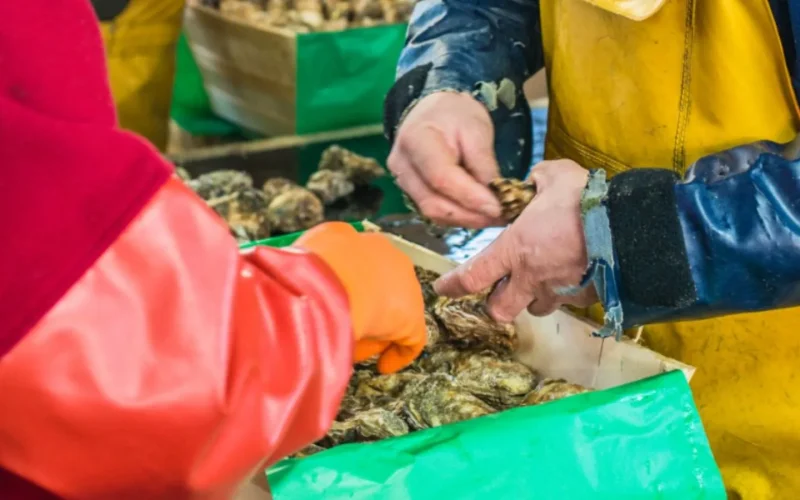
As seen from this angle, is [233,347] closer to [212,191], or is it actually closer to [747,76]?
[747,76]

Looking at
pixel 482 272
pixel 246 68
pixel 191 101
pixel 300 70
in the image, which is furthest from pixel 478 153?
pixel 191 101

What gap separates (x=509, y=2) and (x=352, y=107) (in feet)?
3.68

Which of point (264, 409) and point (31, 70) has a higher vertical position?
point (31, 70)

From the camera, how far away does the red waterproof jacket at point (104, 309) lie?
52cm

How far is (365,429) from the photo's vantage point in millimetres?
933

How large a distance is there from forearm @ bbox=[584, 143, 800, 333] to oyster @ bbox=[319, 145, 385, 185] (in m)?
1.13

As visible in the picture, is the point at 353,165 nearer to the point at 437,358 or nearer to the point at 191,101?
the point at 437,358

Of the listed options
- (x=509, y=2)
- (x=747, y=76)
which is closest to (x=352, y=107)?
(x=509, y=2)

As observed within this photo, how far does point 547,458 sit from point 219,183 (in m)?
1.17

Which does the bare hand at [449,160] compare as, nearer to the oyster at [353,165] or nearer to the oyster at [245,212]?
the oyster at [245,212]

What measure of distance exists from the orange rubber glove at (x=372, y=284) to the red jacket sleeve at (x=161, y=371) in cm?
9

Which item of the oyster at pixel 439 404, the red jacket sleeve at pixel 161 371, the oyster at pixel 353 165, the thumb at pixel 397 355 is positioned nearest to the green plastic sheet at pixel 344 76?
the oyster at pixel 353 165

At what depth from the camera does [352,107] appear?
2303 mm

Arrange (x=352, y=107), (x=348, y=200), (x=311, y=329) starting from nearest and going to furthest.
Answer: (x=311, y=329)
(x=348, y=200)
(x=352, y=107)
